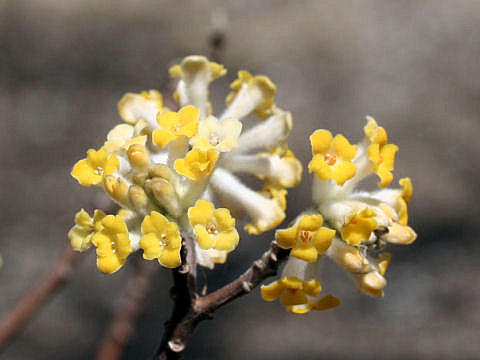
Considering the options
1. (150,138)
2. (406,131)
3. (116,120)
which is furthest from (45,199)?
(150,138)

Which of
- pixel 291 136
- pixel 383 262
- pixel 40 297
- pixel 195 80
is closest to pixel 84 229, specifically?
pixel 195 80

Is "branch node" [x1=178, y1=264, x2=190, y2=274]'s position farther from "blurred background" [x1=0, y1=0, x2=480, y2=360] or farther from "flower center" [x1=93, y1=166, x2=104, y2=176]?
"blurred background" [x1=0, y1=0, x2=480, y2=360]

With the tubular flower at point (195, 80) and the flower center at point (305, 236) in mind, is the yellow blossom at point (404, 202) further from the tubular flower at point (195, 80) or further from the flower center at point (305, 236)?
the tubular flower at point (195, 80)

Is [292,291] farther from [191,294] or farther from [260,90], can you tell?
[260,90]

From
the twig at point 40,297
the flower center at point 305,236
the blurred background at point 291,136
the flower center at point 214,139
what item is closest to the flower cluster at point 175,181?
the flower center at point 214,139

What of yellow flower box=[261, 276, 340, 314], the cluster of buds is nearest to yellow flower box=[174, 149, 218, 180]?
the cluster of buds

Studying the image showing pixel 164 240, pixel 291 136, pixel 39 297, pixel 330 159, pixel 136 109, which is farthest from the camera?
pixel 291 136
